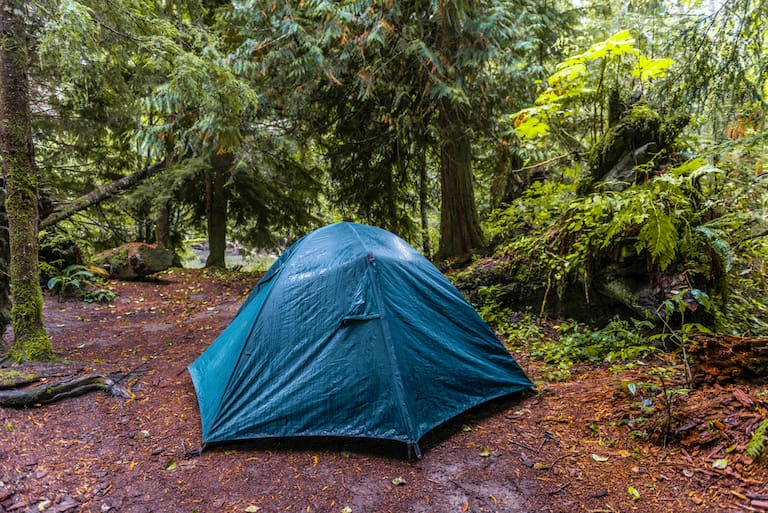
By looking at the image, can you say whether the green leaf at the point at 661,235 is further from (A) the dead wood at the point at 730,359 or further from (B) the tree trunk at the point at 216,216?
(B) the tree trunk at the point at 216,216

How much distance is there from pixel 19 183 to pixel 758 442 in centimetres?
604

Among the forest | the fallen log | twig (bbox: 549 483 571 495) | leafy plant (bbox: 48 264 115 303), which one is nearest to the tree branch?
the forest

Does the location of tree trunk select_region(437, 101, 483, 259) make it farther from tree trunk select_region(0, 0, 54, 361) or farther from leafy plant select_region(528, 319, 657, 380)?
tree trunk select_region(0, 0, 54, 361)

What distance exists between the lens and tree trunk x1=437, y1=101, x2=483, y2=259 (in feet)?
25.0

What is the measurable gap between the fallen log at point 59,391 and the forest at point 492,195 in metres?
0.03

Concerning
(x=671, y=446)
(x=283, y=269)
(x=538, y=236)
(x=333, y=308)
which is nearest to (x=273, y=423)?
(x=333, y=308)

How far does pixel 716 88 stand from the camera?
3.70 metres

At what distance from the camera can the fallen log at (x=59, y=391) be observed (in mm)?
3480

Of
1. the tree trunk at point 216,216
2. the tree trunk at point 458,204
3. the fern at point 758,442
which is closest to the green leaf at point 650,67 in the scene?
the tree trunk at point 458,204

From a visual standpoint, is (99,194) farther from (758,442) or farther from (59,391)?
(758,442)

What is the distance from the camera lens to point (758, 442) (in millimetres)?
2242

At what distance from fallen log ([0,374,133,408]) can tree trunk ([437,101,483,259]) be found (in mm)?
5400

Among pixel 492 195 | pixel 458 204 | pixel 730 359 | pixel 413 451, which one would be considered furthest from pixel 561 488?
pixel 492 195

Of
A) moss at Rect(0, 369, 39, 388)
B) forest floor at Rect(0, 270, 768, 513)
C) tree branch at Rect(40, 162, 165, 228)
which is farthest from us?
tree branch at Rect(40, 162, 165, 228)
